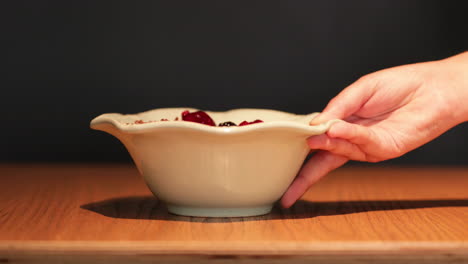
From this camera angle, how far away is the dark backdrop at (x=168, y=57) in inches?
93.3

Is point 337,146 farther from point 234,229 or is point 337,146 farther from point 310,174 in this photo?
point 234,229

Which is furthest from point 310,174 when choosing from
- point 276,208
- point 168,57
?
point 168,57

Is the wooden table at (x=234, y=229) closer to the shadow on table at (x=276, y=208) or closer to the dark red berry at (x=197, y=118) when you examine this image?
the shadow on table at (x=276, y=208)

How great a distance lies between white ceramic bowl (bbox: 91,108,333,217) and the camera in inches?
27.3

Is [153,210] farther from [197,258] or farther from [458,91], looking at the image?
[458,91]

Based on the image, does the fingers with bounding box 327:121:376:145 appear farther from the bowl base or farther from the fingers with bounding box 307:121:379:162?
the bowl base

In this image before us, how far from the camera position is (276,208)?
0.86m

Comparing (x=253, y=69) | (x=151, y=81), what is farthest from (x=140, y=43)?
(x=253, y=69)

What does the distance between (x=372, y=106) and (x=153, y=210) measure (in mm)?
382

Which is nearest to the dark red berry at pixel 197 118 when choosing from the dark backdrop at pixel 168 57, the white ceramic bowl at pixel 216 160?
the white ceramic bowl at pixel 216 160

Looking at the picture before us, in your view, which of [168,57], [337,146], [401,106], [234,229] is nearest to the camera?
[234,229]

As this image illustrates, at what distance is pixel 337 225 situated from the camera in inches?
27.7

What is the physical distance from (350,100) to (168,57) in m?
1.56

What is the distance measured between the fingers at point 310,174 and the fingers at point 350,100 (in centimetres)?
6
